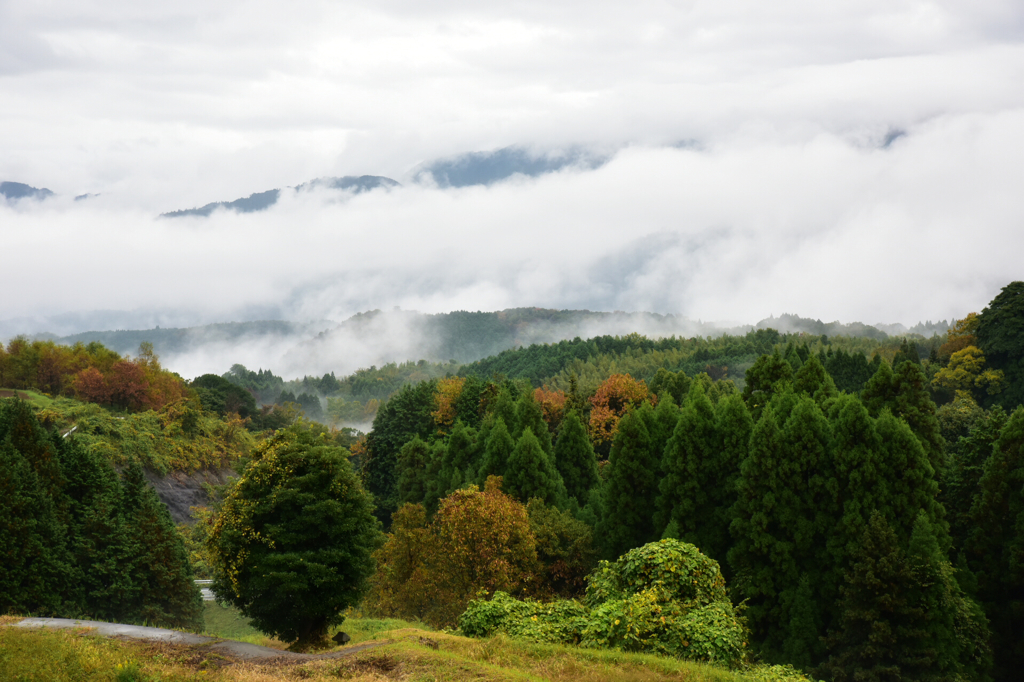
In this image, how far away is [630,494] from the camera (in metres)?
31.1

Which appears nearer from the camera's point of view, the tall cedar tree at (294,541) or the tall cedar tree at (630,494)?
the tall cedar tree at (294,541)

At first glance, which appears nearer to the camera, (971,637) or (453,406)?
(971,637)

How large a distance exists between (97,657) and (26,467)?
15606 millimetres

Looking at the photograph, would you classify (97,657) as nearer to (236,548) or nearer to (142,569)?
(236,548)

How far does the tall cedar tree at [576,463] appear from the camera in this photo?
3947 cm

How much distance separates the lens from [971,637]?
2458 centimetres

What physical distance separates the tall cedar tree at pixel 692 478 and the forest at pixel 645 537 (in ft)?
0.28

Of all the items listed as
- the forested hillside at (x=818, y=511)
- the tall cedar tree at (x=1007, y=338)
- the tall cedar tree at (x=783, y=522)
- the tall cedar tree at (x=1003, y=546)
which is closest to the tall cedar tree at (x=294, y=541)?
the forested hillside at (x=818, y=511)

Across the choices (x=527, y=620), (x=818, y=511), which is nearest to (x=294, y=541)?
(x=527, y=620)

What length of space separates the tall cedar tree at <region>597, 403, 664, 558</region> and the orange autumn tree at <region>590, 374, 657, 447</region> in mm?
19870

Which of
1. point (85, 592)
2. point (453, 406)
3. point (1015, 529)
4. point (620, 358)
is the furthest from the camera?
point (620, 358)

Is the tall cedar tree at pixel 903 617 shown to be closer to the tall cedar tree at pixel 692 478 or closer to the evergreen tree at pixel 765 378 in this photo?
the tall cedar tree at pixel 692 478

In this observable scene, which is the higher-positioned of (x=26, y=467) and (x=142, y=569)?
(x=26, y=467)

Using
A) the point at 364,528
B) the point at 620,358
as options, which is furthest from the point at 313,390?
the point at 364,528
